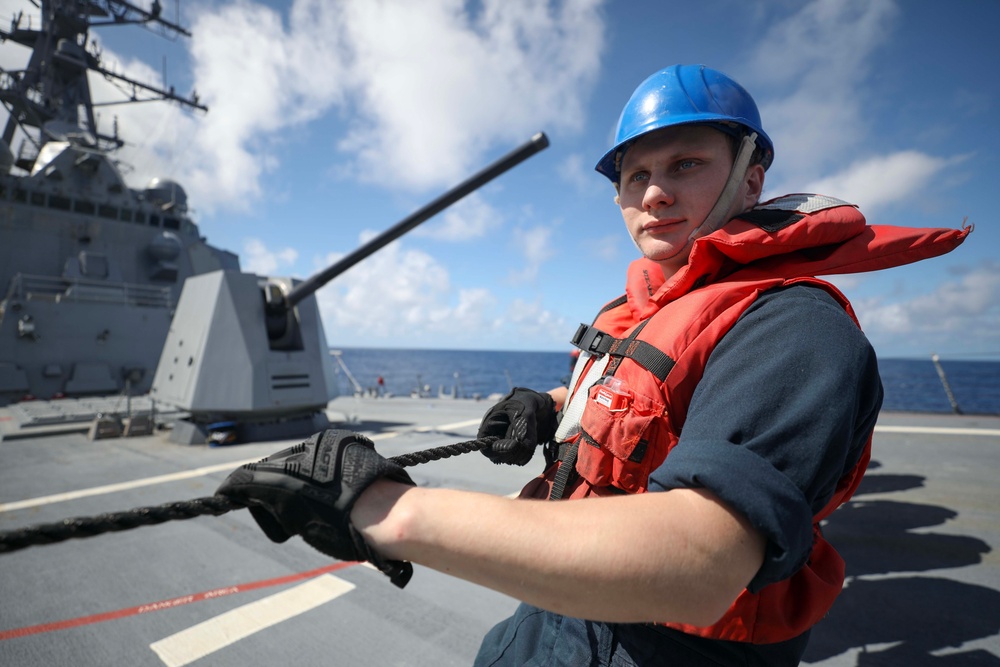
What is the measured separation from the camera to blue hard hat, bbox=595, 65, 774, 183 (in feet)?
3.96

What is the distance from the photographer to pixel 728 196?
3.94 feet

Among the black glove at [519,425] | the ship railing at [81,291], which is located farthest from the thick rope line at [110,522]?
the ship railing at [81,291]

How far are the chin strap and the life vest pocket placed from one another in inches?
18.7

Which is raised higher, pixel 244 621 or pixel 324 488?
pixel 324 488

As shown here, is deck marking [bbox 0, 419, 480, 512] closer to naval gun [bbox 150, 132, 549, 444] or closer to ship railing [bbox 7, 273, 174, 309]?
naval gun [bbox 150, 132, 549, 444]

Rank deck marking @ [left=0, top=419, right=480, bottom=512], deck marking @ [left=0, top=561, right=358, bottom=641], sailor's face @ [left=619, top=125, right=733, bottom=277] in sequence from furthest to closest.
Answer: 1. deck marking @ [left=0, top=419, right=480, bottom=512]
2. deck marking @ [left=0, top=561, right=358, bottom=641]
3. sailor's face @ [left=619, top=125, right=733, bottom=277]

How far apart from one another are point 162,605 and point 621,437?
2.74 m

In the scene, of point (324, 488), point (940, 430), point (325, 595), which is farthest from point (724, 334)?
point (940, 430)

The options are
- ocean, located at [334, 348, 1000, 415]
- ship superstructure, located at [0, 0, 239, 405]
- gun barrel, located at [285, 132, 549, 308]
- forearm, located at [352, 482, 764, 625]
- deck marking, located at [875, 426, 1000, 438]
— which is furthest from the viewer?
ocean, located at [334, 348, 1000, 415]

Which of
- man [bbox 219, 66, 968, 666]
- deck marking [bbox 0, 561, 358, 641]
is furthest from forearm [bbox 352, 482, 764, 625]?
deck marking [bbox 0, 561, 358, 641]

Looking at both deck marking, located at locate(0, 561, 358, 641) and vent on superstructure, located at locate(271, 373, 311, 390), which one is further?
vent on superstructure, located at locate(271, 373, 311, 390)

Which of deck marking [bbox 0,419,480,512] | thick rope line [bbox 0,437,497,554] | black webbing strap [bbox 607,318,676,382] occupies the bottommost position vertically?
deck marking [bbox 0,419,480,512]

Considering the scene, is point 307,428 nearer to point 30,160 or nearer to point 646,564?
point 646,564

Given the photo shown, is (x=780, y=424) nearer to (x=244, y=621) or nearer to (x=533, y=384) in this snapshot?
(x=244, y=621)
